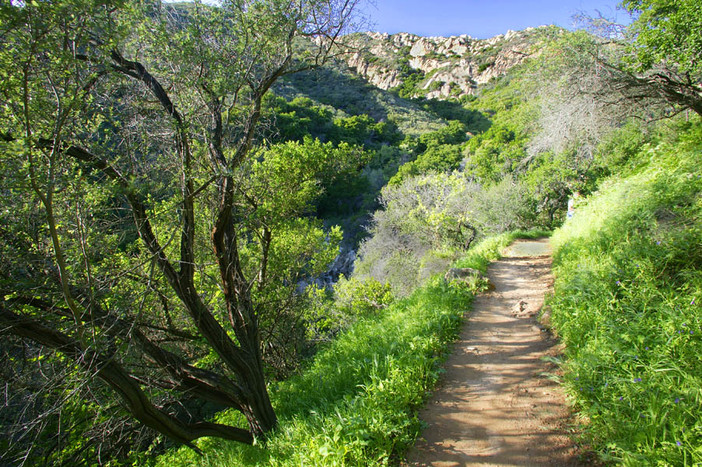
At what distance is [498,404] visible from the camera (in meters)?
3.00

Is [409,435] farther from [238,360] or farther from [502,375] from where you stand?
[238,360]

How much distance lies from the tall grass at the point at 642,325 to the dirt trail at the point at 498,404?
0.85 feet

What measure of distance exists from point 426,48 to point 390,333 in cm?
10184

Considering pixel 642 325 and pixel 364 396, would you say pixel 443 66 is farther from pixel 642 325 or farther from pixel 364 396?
pixel 364 396

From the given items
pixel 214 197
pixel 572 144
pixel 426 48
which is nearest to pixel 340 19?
pixel 214 197

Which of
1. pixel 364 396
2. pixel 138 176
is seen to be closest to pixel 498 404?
pixel 364 396

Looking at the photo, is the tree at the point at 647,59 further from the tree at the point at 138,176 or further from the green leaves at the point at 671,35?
the tree at the point at 138,176

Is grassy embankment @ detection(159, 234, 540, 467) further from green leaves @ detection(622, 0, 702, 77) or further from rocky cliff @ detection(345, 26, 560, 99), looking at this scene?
rocky cliff @ detection(345, 26, 560, 99)

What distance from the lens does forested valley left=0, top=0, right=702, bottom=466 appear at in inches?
91.7

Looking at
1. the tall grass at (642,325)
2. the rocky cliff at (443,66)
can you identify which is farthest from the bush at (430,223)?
the rocky cliff at (443,66)

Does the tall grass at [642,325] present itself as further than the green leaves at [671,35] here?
No

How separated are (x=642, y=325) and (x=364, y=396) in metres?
2.58

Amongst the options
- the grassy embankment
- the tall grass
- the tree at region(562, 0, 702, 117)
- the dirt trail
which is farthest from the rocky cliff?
the dirt trail

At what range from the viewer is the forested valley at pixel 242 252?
7.64 feet
